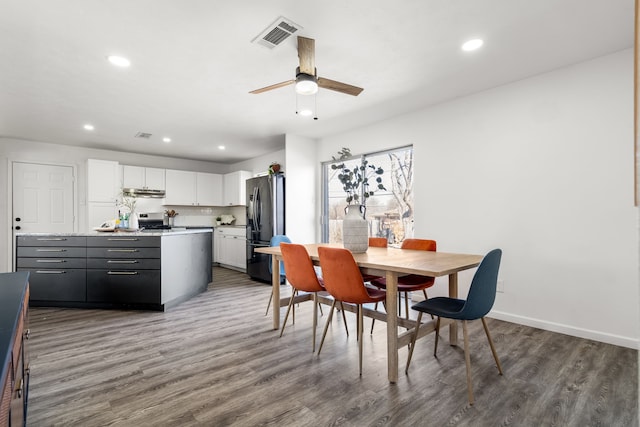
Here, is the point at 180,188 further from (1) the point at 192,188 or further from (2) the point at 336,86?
(2) the point at 336,86

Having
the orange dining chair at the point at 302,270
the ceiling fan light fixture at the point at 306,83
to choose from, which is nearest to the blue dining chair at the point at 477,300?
the orange dining chair at the point at 302,270

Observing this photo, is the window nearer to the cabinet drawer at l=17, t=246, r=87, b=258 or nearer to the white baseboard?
the white baseboard

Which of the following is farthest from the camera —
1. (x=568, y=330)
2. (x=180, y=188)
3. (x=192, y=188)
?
(x=192, y=188)

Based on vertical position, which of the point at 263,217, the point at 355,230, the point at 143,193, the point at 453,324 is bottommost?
the point at 453,324

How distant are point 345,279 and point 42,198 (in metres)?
6.27

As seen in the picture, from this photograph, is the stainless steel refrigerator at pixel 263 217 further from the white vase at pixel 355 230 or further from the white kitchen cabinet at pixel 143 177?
the white vase at pixel 355 230

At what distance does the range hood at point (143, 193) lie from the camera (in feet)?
20.7

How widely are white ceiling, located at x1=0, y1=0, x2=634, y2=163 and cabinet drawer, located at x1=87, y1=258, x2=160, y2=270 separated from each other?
1.89 metres

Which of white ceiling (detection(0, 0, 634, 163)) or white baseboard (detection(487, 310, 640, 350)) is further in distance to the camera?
white baseboard (detection(487, 310, 640, 350))

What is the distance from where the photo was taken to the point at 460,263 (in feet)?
6.95

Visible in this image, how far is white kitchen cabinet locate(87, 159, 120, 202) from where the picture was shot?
5859 mm

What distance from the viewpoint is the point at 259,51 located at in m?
2.70

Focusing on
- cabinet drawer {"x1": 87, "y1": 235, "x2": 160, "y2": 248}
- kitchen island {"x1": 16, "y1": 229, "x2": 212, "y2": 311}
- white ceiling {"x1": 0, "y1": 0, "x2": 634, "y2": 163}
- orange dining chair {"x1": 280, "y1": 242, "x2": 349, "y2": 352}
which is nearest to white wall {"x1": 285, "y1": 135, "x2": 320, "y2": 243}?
white ceiling {"x1": 0, "y1": 0, "x2": 634, "y2": 163}

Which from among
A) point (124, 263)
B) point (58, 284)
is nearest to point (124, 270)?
point (124, 263)
